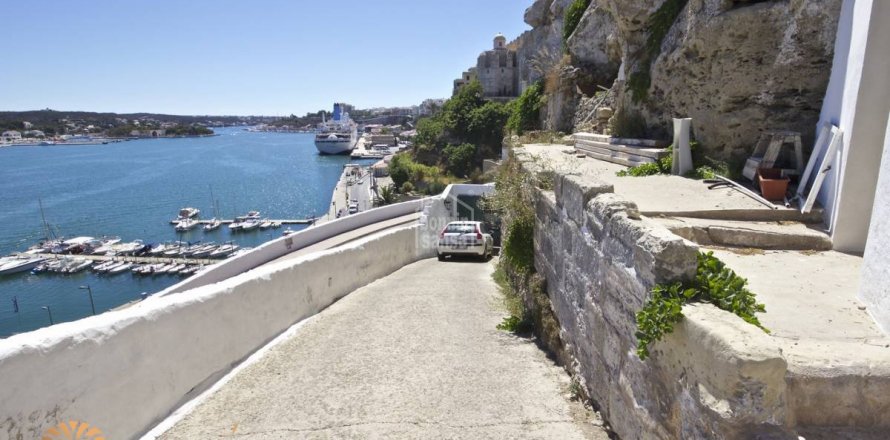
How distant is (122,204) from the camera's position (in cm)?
7400

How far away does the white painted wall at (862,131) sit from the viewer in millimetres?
4977

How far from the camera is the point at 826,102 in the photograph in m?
6.93

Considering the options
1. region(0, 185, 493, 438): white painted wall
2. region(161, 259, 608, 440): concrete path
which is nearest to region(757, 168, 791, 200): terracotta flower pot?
region(161, 259, 608, 440): concrete path

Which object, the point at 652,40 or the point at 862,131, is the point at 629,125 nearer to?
the point at 652,40

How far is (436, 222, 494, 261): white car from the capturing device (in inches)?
647

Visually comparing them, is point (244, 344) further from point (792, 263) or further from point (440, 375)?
point (792, 263)

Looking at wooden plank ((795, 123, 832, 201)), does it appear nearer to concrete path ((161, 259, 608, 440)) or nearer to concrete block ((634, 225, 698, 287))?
concrete path ((161, 259, 608, 440))

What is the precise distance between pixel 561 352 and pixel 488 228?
55.6ft

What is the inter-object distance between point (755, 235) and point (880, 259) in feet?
6.42

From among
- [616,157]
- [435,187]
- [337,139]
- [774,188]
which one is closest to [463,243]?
[616,157]

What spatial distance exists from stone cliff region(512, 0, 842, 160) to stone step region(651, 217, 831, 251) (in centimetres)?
296

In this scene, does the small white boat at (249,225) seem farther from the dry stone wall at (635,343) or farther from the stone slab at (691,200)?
the dry stone wall at (635,343)

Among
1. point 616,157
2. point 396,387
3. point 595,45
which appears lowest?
point 396,387

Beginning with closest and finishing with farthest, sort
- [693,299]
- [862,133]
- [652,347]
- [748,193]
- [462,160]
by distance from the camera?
1. [693,299]
2. [652,347]
3. [862,133]
4. [748,193]
5. [462,160]
